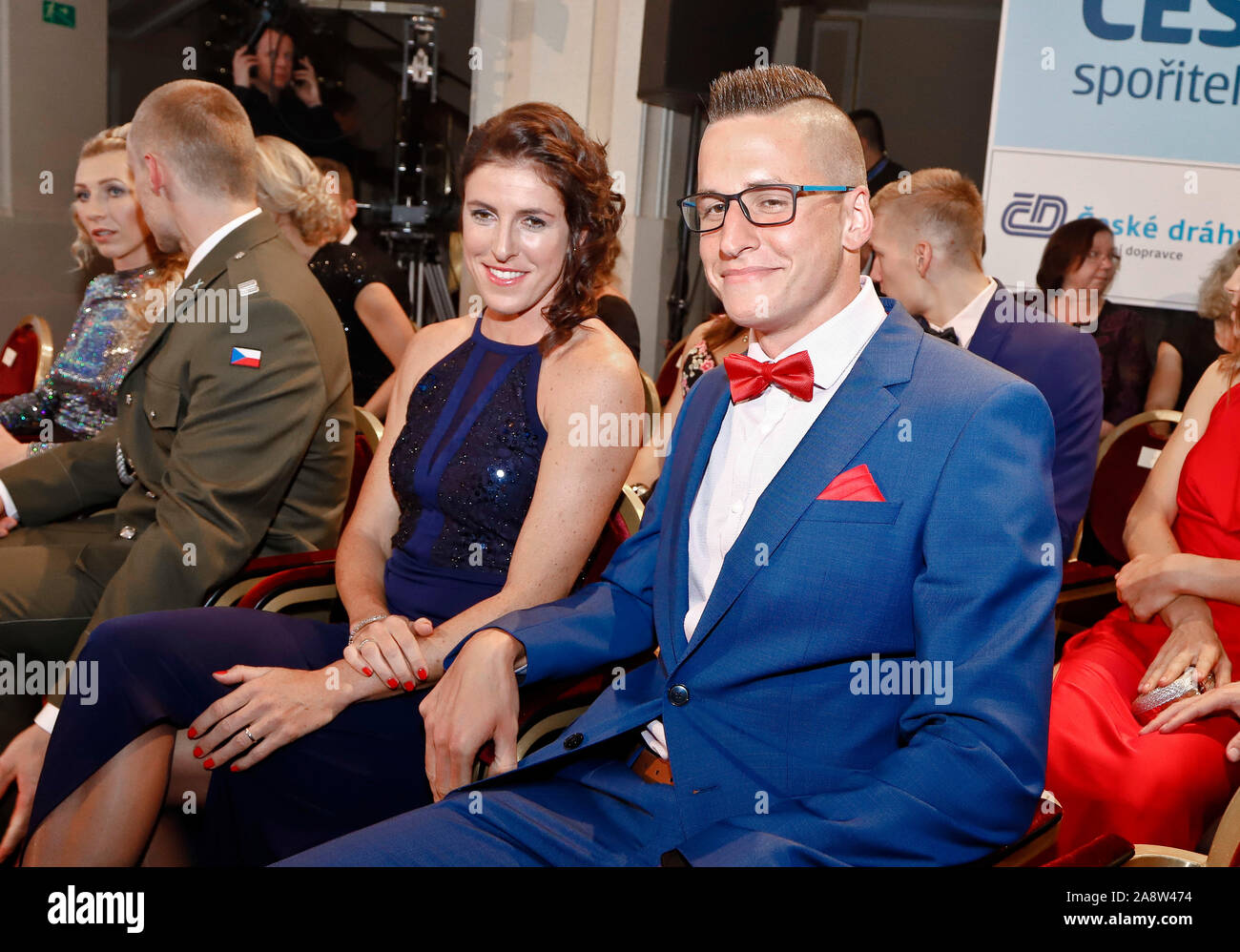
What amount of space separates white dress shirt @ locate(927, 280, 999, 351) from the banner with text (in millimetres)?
1396

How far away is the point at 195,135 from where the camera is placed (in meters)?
2.49

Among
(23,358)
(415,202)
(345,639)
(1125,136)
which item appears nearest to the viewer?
(345,639)

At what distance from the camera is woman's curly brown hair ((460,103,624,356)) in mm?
2102

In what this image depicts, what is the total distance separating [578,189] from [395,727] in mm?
1045

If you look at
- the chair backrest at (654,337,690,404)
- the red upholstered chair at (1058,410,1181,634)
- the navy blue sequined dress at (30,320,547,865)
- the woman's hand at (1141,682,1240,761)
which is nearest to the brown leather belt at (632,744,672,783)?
the navy blue sequined dress at (30,320,547,865)

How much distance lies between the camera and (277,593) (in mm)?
2240

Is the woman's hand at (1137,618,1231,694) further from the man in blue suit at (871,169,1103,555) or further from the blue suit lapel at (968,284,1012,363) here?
the blue suit lapel at (968,284,1012,363)

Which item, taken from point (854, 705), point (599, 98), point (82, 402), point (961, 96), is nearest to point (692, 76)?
point (599, 98)

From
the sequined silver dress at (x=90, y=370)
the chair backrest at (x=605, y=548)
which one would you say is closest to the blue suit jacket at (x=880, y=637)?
the chair backrest at (x=605, y=548)

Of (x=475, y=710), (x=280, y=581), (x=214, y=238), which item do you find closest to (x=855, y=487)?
(x=475, y=710)

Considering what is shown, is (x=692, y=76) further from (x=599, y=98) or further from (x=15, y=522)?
(x=15, y=522)

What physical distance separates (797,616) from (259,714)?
0.98 m

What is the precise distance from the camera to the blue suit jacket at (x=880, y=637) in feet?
4.09

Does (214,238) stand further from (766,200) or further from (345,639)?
(766,200)
